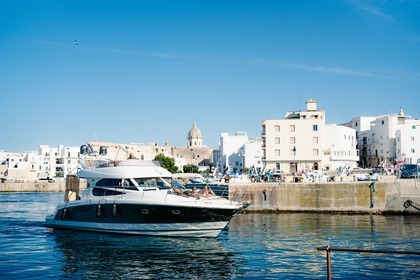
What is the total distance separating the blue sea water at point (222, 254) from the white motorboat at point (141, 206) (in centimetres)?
65

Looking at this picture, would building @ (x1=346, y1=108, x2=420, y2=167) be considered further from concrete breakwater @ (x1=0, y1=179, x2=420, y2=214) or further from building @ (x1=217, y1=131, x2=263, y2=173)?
concrete breakwater @ (x1=0, y1=179, x2=420, y2=214)

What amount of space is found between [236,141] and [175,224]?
9682 cm

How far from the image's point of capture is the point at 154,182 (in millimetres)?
26641

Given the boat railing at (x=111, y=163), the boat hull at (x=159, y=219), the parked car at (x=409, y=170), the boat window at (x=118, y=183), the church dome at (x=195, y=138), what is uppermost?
the church dome at (x=195, y=138)

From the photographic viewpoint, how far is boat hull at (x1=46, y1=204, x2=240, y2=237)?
23859 mm

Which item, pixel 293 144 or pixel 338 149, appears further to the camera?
pixel 338 149

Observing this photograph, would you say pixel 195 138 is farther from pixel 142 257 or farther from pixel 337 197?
pixel 142 257

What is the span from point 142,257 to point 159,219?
4.47 meters

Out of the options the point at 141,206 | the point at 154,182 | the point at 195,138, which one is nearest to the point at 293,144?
the point at 154,182

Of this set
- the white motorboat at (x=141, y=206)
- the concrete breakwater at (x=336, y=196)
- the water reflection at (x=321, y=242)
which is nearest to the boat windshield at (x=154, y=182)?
the white motorboat at (x=141, y=206)

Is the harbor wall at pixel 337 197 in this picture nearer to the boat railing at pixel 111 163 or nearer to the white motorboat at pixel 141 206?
the boat railing at pixel 111 163

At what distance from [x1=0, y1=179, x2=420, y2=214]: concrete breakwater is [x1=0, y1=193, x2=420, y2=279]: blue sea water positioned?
685 centimetres

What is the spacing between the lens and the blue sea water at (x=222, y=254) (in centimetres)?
1730

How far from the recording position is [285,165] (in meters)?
67.2
